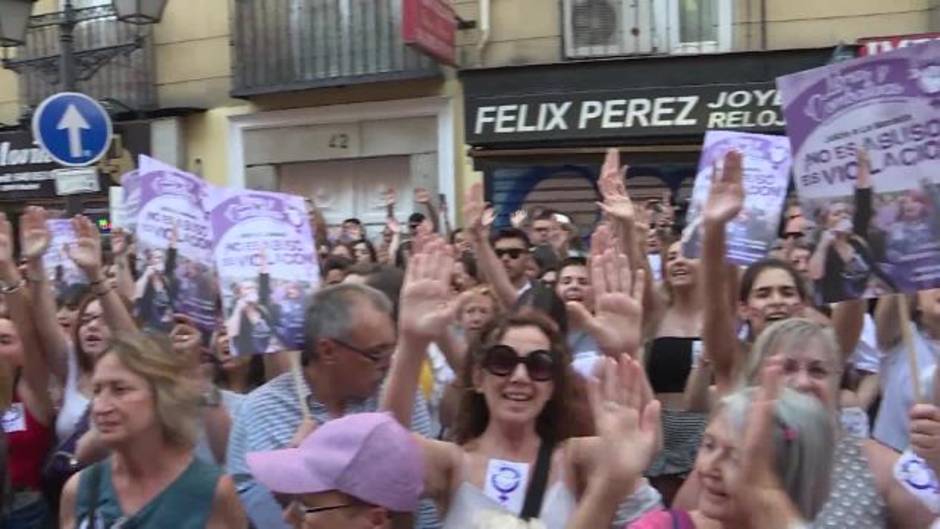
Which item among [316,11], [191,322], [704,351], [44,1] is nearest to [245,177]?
[316,11]

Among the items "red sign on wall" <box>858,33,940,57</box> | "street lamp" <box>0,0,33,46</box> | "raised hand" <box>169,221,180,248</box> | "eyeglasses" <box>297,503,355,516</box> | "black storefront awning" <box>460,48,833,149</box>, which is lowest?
"eyeglasses" <box>297,503,355,516</box>

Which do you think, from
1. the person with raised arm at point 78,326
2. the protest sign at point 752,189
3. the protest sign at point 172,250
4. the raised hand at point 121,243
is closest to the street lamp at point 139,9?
the raised hand at point 121,243

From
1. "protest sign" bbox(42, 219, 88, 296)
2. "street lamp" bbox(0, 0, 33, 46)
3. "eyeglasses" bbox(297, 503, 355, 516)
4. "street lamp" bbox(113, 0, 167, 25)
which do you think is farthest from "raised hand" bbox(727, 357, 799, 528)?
"street lamp" bbox(0, 0, 33, 46)

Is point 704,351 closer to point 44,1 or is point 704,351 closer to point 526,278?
point 526,278

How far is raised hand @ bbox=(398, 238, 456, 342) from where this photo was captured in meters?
3.22

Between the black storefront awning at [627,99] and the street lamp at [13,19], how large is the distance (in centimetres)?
472

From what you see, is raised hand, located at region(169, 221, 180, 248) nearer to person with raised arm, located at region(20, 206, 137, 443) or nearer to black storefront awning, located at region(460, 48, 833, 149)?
person with raised arm, located at region(20, 206, 137, 443)

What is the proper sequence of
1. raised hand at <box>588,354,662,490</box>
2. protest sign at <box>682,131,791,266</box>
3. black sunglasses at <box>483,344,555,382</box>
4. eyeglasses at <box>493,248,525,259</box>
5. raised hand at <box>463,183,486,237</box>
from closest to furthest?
raised hand at <box>588,354,662,490</box> < black sunglasses at <box>483,344,555,382</box> < protest sign at <box>682,131,791,266</box> < raised hand at <box>463,183,486,237</box> < eyeglasses at <box>493,248,525,259</box>

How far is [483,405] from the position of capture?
328 cm

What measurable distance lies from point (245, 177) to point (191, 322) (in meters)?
10.2

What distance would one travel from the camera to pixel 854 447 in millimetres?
3186

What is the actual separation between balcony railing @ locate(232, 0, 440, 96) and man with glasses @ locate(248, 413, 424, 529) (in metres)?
10.8

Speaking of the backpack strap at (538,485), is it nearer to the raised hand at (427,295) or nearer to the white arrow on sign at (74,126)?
the raised hand at (427,295)

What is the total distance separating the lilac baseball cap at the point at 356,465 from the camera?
2.48 metres
